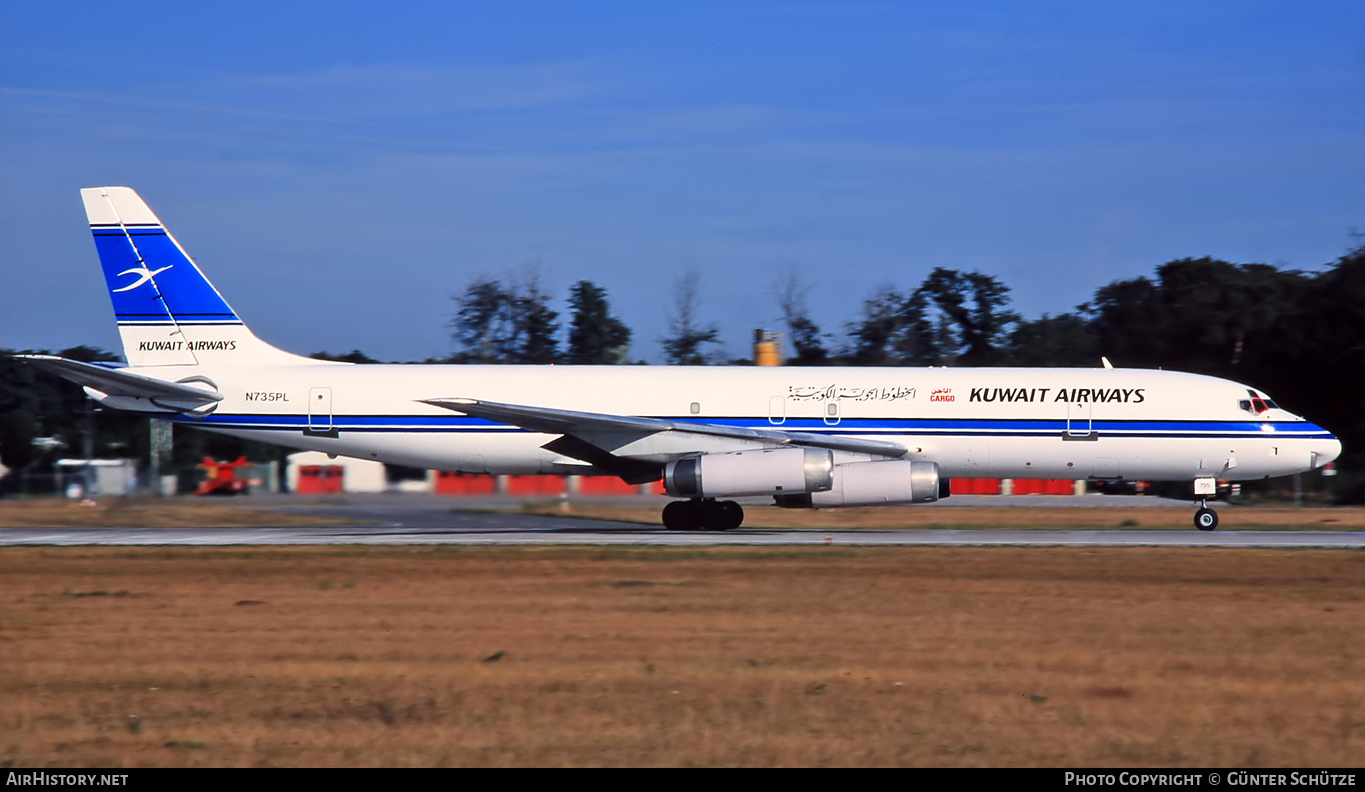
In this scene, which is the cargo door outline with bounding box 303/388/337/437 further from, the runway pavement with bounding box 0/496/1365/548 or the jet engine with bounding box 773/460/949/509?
the jet engine with bounding box 773/460/949/509

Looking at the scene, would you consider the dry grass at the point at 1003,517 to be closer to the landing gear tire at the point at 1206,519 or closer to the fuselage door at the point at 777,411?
the landing gear tire at the point at 1206,519

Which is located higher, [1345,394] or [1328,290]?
[1328,290]

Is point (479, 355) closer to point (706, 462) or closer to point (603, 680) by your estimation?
point (706, 462)

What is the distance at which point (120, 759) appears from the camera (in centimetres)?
715

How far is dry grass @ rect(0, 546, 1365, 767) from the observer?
748 cm

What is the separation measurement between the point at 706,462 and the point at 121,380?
31.6 ft

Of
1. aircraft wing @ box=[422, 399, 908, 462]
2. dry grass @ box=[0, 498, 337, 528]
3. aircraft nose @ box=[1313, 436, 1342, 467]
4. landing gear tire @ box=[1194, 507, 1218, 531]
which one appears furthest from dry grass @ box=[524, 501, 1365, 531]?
dry grass @ box=[0, 498, 337, 528]

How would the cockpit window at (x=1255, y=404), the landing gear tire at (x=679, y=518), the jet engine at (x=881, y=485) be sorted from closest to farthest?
the jet engine at (x=881, y=485)
the cockpit window at (x=1255, y=404)
the landing gear tire at (x=679, y=518)

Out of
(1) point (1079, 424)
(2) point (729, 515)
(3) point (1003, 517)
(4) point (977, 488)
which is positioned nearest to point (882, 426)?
(2) point (729, 515)

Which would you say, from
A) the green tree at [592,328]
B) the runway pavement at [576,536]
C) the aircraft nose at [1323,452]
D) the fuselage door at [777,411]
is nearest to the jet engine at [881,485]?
the runway pavement at [576,536]

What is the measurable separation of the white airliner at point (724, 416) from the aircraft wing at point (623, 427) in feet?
0.16

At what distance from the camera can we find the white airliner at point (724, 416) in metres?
22.0

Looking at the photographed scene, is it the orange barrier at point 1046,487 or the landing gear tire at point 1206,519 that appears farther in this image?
the orange barrier at point 1046,487
